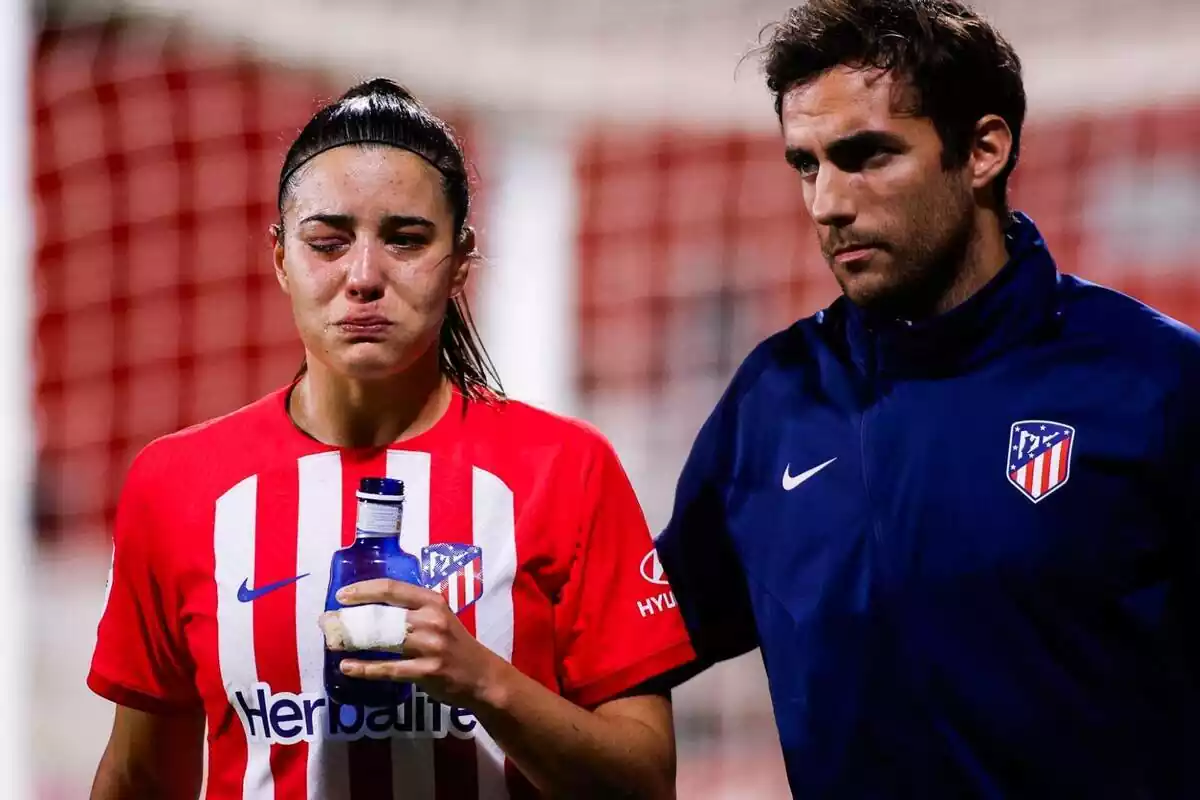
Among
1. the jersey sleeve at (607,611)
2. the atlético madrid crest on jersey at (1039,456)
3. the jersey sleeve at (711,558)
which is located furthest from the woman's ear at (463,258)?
the atlético madrid crest on jersey at (1039,456)

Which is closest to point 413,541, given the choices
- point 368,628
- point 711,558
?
point 368,628

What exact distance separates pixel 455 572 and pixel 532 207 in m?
2.23

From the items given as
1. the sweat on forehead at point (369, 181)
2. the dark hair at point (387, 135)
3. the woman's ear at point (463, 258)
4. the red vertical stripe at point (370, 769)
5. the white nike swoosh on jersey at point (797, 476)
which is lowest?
the red vertical stripe at point (370, 769)

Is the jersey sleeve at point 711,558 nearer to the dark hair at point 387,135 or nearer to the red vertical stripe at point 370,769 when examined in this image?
the dark hair at point 387,135

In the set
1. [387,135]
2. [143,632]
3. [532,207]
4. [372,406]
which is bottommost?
[143,632]

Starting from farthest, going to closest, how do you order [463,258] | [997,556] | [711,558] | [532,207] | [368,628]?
[532,207], [711,558], [463,258], [997,556], [368,628]

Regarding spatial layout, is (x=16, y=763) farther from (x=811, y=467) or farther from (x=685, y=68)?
(x=685, y=68)

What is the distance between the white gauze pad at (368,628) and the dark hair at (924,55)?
33.7 inches

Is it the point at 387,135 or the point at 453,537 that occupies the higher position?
the point at 387,135

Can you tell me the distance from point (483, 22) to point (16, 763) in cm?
250

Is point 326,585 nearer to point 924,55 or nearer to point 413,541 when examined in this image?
point 413,541

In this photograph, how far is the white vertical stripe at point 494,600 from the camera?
1.88 meters

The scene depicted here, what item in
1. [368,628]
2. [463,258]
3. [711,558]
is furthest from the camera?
[711,558]

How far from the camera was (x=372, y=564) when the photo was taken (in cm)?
170
